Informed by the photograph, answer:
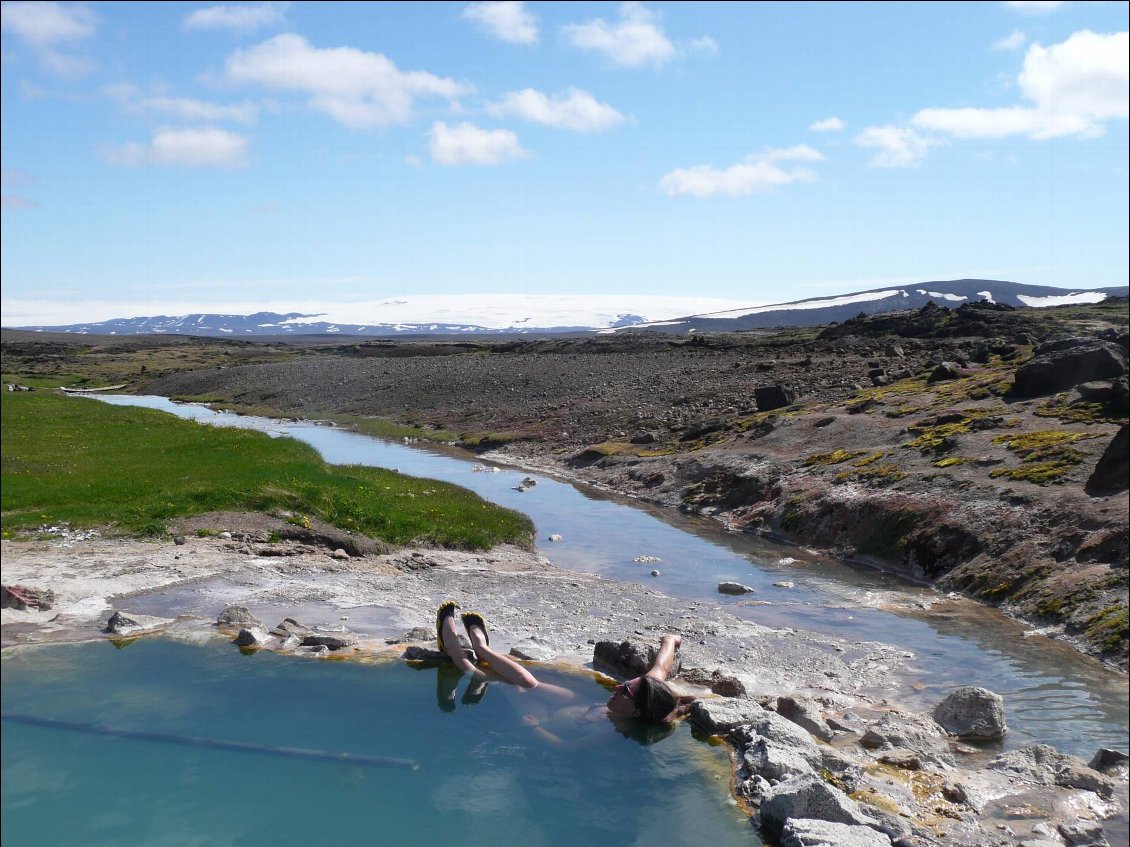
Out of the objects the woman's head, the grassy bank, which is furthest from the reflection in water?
the woman's head

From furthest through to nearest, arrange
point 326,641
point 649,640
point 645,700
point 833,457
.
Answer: point 833,457, point 649,640, point 326,641, point 645,700

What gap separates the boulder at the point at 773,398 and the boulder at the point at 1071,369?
1539 cm

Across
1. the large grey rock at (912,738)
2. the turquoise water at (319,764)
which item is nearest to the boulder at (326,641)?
the turquoise water at (319,764)

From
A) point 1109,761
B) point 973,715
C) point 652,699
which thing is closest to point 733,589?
point 973,715

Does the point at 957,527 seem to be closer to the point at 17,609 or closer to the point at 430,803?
the point at 430,803

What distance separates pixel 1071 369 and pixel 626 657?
104ft

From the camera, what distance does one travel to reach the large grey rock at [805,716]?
47.2 feet

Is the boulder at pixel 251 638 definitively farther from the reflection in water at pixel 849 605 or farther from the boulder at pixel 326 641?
the reflection in water at pixel 849 605

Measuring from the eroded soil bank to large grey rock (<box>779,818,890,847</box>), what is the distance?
961cm

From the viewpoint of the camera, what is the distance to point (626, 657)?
16.2m

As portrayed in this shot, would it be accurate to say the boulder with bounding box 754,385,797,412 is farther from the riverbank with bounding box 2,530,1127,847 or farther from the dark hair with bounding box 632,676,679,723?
the dark hair with bounding box 632,676,679,723

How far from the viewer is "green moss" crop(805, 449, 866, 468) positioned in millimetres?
38375

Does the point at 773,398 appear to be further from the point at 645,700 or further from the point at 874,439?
the point at 645,700

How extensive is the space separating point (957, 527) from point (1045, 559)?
13.8 feet
